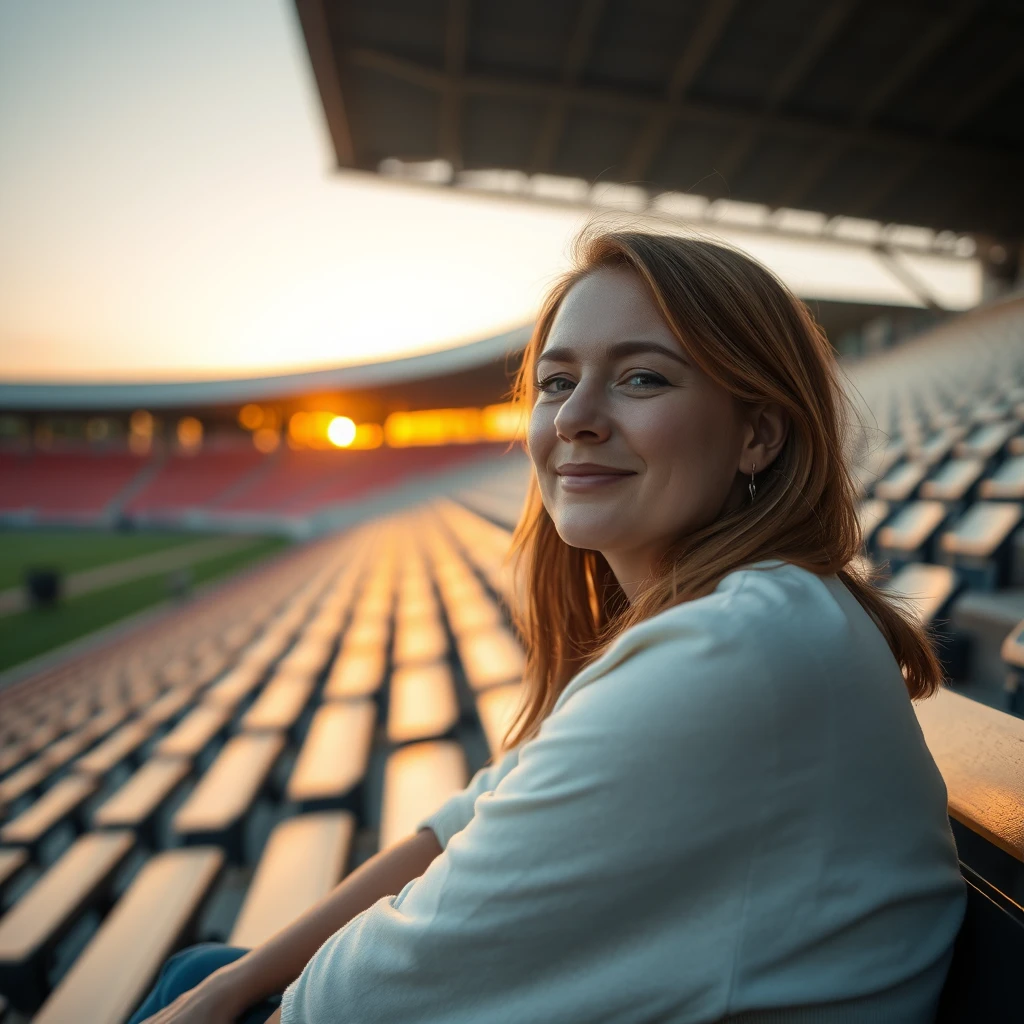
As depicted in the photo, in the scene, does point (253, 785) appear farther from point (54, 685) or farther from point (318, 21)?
point (318, 21)

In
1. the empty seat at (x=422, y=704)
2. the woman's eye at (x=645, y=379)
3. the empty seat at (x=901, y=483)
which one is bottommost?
the empty seat at (x=422, y=704)

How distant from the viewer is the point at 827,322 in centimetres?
1462

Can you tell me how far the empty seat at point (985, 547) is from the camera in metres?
1.98

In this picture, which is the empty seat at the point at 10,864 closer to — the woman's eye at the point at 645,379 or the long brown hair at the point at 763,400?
the long brown hair at the point at 763,400

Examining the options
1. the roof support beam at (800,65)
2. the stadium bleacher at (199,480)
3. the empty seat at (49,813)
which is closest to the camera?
the empty seat at (49,813)

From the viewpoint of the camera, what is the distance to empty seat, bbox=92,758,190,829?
8.12ft

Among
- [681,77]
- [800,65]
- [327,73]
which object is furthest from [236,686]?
[800,65]

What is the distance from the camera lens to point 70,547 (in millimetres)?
19688

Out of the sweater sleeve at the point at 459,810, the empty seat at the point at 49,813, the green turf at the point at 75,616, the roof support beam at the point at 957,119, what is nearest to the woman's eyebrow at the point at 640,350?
the sweater sleeve at the point at 459,810

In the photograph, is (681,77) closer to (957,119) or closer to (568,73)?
(568,73)

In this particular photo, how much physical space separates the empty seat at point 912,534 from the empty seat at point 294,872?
195 cm

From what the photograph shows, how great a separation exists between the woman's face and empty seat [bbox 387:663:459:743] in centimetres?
152

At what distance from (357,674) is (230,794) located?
925mm

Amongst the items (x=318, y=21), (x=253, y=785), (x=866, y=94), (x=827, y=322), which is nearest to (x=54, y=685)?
(x=253, y=785)
